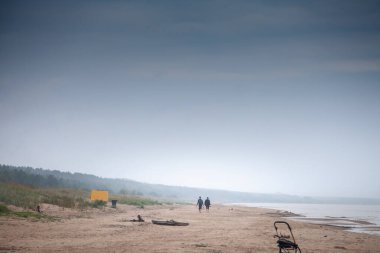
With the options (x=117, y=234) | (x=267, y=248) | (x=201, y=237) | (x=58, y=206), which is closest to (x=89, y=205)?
(x=58, y=206)

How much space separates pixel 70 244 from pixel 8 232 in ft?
15.1

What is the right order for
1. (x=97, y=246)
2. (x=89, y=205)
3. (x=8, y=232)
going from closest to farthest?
(x=97, y=246)
(x=8, y=232)
(x=89, y=205)

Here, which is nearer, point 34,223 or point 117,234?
point 117,234

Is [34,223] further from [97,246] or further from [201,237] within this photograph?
[201,237]

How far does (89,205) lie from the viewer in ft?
126

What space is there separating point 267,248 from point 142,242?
228 inches

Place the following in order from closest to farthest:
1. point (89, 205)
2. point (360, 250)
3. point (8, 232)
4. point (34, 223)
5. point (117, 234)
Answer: point (360, 250)
point (8, 232)
point (117, 234)
point (34, 223)
point (89, 205)

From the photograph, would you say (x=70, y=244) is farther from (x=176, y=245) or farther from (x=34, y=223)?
(x=34, y=223)

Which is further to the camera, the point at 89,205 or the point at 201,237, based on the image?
the point at 89,205

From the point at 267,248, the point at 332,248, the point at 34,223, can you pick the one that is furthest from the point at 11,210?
the point at 332,248

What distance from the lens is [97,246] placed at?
14.3 m

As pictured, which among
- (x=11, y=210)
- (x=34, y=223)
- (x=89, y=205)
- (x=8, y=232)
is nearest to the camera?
(x=8, y=232)

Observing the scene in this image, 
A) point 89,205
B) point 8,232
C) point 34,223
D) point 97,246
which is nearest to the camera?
point 97,246

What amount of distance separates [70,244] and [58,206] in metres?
19.6
